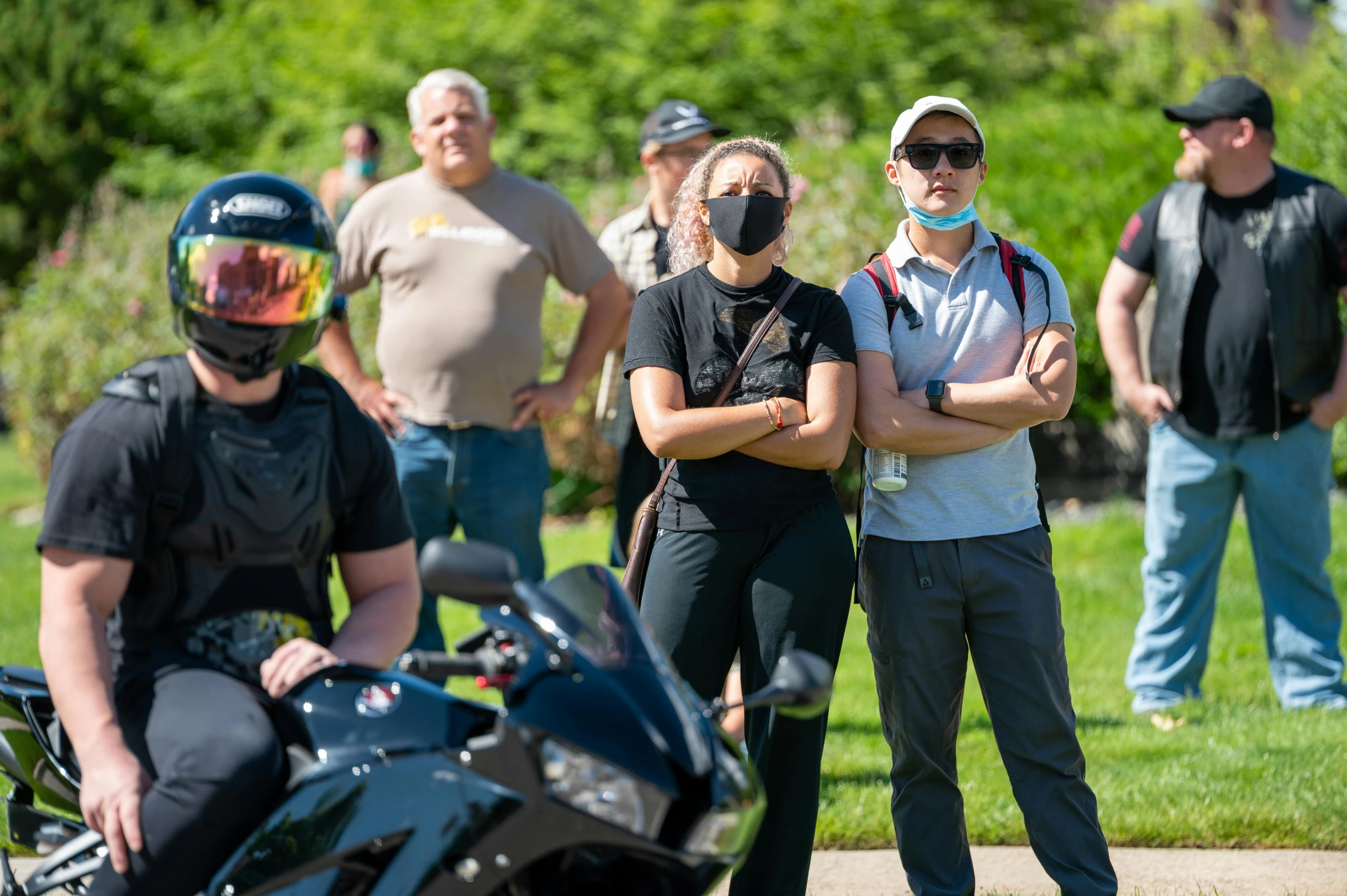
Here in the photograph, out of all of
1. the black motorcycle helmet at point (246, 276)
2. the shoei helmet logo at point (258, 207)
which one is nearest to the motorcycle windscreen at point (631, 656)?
the black motorcycle helmet at point (246, 276)

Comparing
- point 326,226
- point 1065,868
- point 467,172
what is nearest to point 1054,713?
point 1065,868

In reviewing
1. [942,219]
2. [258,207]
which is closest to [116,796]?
[258,207]

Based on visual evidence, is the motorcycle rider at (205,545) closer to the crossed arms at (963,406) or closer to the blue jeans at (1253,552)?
the crossed arms at (963,406)

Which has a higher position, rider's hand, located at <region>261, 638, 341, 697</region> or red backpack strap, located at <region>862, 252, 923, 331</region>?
red backpack strap, located at <region>862, 252, 923, 331</region>

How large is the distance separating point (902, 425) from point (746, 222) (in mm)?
643

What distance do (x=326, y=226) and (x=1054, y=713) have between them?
2.13m

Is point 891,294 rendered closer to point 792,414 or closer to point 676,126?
point 792,414

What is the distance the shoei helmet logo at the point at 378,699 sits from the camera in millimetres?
2396

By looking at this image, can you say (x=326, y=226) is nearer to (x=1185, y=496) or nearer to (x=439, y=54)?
(x=1185, y=496)

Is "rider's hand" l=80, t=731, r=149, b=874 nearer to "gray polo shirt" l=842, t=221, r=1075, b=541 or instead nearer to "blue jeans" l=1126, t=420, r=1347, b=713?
"gray polo shirt" l=842, t=221, r=1075, b=541

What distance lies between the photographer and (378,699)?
95.2 inches

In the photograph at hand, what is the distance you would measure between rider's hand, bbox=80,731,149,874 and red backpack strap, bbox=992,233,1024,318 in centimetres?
242

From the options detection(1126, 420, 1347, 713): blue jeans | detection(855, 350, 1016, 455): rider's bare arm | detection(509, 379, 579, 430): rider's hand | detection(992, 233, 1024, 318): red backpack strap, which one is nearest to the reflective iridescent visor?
detection(855, 350, 1016, 455): rider's bare arm

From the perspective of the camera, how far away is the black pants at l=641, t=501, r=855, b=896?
3535 mm
